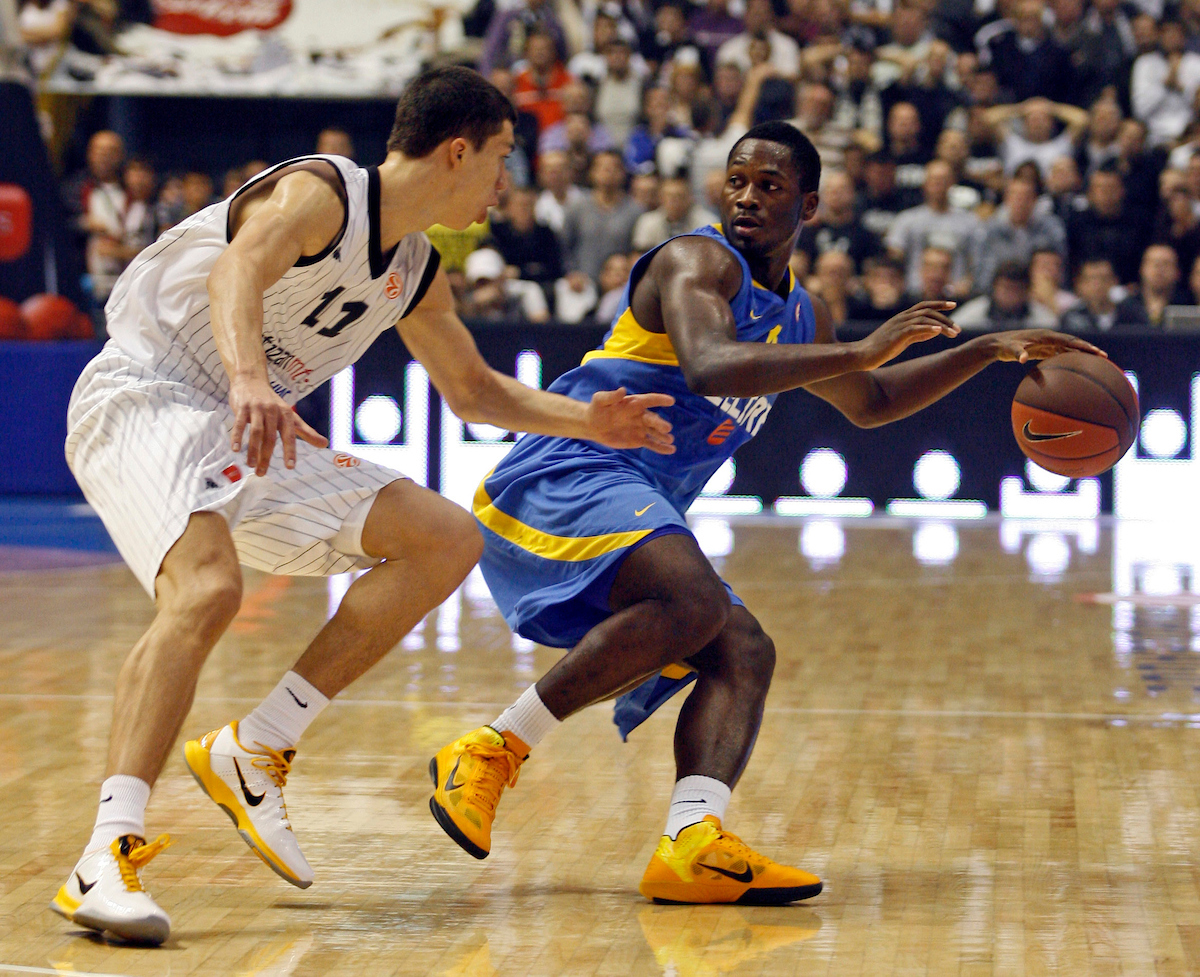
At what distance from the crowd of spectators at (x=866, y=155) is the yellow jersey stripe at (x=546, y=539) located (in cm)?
704

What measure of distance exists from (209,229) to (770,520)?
23.1ft

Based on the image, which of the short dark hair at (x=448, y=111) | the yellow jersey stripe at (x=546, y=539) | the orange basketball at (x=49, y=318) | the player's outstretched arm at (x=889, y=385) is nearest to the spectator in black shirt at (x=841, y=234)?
the orange basketball at (x=49, y=318)

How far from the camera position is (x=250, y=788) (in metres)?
3.28

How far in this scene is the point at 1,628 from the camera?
21.5ft

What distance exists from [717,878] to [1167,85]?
1059cm

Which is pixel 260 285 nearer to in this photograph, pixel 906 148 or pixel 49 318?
pixel 49 318

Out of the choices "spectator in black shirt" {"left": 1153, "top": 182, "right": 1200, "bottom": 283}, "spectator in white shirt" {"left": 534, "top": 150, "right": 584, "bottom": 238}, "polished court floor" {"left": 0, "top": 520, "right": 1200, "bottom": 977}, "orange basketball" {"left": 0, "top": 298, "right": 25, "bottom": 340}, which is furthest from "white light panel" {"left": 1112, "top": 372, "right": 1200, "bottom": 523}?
"orange basketball" {"left": 0, "top": 298, "right": 25, "bottom": 340}

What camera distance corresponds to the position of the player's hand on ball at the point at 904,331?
316 centimetres

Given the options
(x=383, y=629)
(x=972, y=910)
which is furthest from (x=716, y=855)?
(x=383, y=629)

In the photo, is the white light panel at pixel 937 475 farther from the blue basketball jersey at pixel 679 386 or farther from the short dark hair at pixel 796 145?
the short dark hair at pixel 796 145

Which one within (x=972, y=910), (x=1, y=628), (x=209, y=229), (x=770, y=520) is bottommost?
(x=770, y=520)

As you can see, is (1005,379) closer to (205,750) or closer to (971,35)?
(971,35)

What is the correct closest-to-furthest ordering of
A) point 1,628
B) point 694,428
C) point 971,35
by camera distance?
point 694,428, point 1,628, point 971,35

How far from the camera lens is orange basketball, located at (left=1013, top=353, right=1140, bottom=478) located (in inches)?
151
